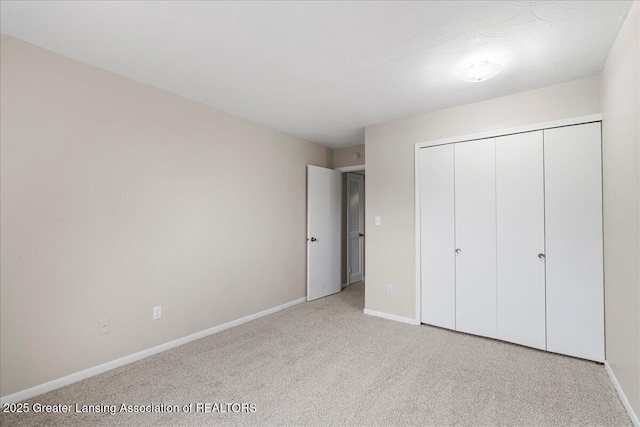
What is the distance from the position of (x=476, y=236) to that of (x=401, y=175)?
106 centimetres

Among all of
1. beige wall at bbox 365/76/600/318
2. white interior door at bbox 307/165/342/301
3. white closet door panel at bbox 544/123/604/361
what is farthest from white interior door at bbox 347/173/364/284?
white closet door panel at bbox 544/123/604/361

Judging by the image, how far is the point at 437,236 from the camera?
11.0ft

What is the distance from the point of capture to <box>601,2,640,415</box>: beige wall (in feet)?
5.62

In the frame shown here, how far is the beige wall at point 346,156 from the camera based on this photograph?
4863mm

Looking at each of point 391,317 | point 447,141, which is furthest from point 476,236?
point 391,317

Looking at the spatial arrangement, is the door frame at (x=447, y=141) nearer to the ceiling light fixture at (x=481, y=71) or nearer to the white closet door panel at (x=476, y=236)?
the white closet door panel at (x=476, y=236)

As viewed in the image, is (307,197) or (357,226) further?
(357,226)

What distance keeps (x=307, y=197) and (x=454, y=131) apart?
2.16m

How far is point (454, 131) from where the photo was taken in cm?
325

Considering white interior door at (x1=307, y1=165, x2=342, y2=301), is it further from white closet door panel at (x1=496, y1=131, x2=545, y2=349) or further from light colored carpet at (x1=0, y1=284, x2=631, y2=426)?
white closet door panel at (x1=496, y1=131, x2=545, y2=349)

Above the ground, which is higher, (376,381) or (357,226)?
(357,226)

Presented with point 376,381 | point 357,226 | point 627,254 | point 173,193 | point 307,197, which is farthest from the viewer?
point 357,226

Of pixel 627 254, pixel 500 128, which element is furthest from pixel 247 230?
pixel 627 254

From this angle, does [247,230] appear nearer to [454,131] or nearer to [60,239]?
[60,239]
